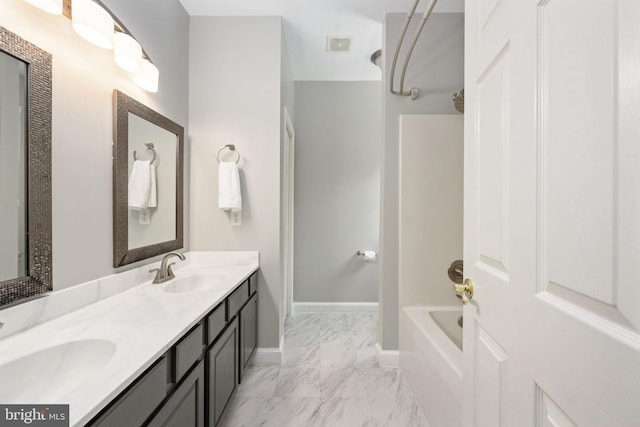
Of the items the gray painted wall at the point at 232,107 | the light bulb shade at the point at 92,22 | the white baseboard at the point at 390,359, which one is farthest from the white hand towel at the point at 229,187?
the white baseboard at the point at 390,359

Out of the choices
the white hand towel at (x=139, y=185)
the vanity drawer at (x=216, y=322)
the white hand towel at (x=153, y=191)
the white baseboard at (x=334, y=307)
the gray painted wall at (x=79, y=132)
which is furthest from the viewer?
the white baseboard at (x=334, y=307)

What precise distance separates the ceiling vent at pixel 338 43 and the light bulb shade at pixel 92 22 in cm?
173

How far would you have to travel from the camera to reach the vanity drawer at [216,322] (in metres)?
1.25

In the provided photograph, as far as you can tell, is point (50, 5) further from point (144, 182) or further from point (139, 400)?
point (139, 400)

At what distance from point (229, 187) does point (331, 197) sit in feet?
4.69

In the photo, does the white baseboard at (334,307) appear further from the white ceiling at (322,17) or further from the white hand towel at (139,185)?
the white ceiling at (322,17)

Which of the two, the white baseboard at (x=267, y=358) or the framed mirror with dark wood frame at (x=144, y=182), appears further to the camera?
the white baseboard at (x=267, y=358)

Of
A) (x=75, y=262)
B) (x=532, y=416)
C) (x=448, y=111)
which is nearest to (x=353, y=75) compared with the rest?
(x=448, y=111)

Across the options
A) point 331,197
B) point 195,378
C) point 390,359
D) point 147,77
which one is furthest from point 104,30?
point 390,359

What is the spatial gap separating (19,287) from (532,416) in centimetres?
148

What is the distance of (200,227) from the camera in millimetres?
2158

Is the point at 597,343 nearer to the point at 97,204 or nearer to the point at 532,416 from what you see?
the point at 532,416

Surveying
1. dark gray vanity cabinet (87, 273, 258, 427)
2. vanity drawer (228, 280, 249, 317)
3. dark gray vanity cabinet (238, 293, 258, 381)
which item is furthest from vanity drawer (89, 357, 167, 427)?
dark gray vanity cabinet (238, 293, 258, 381)

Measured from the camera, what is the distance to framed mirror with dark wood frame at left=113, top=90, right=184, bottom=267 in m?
1.40
